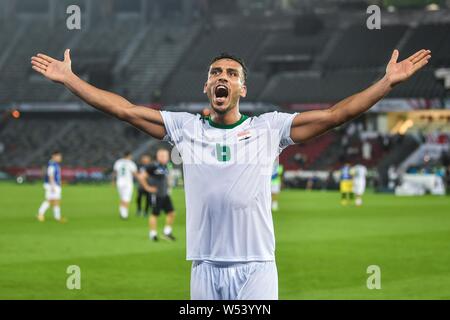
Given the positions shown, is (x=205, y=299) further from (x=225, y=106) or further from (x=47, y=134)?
(x=47, y=134)

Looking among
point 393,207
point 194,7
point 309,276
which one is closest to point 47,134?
point 194,7

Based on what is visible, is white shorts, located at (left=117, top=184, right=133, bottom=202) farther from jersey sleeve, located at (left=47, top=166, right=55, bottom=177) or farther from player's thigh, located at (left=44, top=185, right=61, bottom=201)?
jersey sleeve, located at (left=47, top=166, right=55, bottom=177)

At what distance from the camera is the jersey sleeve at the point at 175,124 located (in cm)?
727

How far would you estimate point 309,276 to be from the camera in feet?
57.9

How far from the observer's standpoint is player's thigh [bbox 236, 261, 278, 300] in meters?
6.94

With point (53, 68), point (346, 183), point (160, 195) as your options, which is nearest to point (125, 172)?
point (160, 195)

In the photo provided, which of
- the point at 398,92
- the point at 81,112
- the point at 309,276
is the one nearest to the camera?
the point at 309,276

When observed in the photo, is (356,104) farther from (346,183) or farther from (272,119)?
(346,183)

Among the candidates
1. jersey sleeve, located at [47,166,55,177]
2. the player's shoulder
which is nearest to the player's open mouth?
the player's shoulder

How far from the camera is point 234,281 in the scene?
7012mm

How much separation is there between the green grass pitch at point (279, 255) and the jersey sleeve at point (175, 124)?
26.6 feet

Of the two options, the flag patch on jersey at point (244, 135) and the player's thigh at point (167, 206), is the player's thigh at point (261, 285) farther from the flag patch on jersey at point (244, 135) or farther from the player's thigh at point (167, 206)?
the player's thigh at point (167, 206)

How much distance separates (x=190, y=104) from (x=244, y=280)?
70226mm

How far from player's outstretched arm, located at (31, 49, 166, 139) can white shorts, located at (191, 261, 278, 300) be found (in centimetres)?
108
